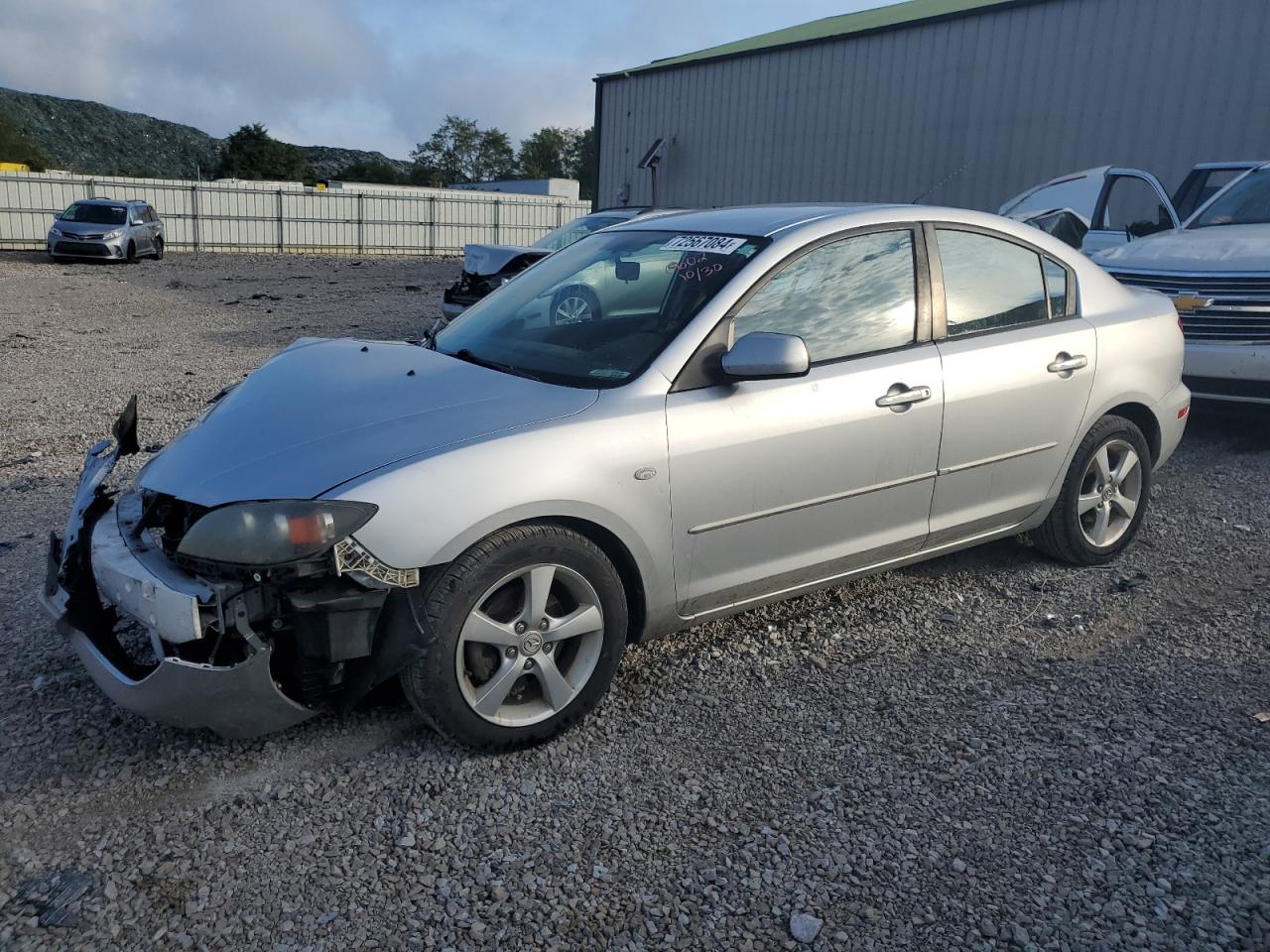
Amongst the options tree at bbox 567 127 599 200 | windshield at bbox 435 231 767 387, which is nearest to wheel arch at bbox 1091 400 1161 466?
windshield at bbox 435 231 767 387

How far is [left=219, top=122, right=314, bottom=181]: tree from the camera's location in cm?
7106

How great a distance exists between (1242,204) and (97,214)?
Answer: 78.1 ft

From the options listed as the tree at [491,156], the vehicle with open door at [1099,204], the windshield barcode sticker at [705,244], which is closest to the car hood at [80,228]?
the vehicle with open door at [1099,204]

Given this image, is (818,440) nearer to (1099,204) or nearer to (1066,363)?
(1066,363)

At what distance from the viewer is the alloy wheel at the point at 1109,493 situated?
4.78 meters

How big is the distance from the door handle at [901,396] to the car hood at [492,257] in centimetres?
651

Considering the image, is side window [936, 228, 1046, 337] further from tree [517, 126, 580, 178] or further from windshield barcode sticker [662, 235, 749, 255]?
tree [517, 126, 580, 178]

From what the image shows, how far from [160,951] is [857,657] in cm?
253

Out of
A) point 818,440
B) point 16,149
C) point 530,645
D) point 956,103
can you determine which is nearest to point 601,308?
point 818,440

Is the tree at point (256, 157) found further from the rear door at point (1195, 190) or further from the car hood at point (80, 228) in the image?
the rear door at point (1195, 190)

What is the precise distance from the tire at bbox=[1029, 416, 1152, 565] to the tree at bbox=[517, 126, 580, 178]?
92788mm

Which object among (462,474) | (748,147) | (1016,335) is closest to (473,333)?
(462,474)

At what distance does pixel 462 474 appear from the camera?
2.99 metres

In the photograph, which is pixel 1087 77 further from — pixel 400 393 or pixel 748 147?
pixel 400 393
